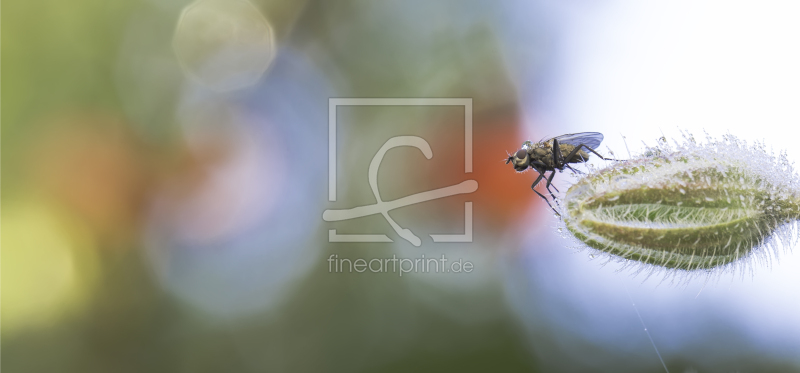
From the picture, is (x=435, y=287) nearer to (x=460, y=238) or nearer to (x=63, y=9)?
(x=460, y=238)

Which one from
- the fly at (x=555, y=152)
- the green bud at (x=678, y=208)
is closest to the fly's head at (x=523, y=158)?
the fly at (x=555, y=152)

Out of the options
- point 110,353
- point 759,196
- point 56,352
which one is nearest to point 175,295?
point 110,353

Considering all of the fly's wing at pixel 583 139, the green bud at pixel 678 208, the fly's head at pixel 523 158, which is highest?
the fly's wing at pixel 583 139

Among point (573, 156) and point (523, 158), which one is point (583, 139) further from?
point (523, 158)

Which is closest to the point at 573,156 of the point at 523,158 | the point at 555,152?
the point at 555,152

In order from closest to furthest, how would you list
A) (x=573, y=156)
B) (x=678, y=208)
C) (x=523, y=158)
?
1. (x=678, y=208)
2. (x=573, y=156)
3. (x=523, y=158)

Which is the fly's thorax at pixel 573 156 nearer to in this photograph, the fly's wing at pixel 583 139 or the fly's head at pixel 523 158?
the fly's wing at pixel 583 139

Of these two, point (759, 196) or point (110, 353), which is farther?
→ point (110, 353)
